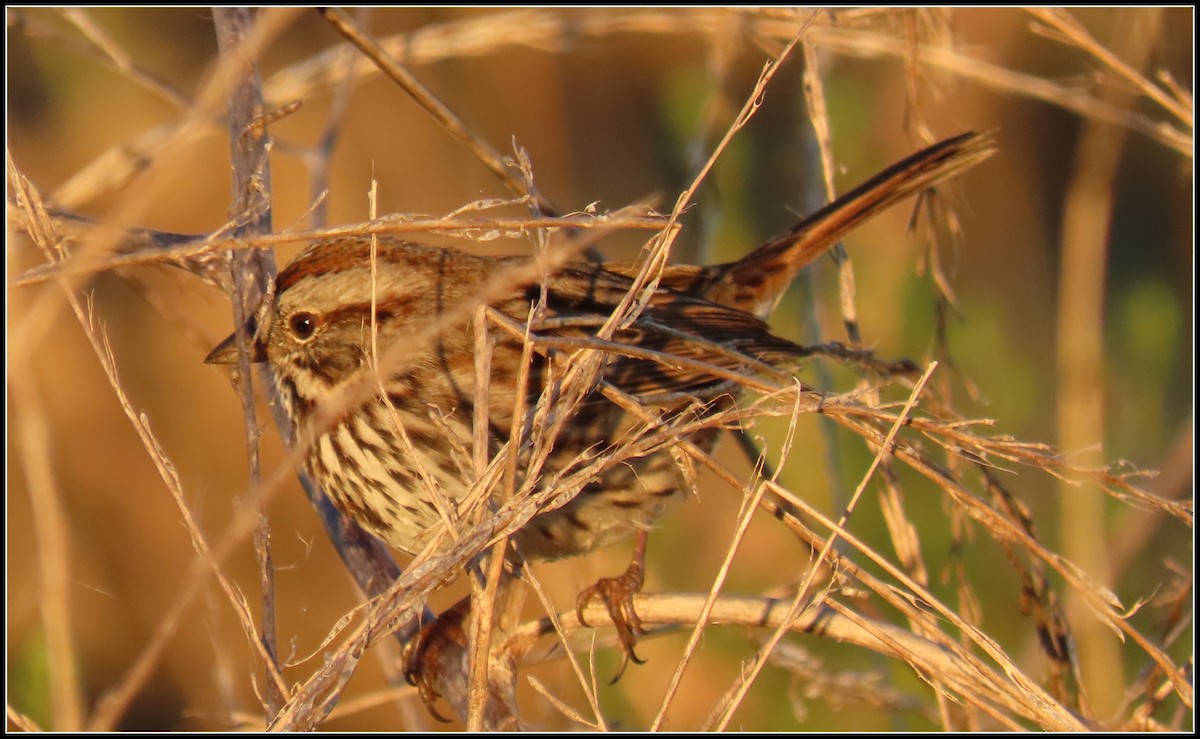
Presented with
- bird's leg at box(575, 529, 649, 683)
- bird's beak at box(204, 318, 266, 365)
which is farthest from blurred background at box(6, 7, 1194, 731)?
bird's leg at box(575, 529, 649, 683)

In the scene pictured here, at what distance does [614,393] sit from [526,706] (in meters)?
3.35

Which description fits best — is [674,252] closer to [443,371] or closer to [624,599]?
[443,371]

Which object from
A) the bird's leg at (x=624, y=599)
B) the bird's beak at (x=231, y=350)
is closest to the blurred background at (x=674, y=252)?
the bird's beak at (x=231, y=350)

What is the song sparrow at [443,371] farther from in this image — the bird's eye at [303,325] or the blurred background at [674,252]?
the blurred background at [674,252]

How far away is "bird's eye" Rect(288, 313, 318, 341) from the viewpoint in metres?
2.47

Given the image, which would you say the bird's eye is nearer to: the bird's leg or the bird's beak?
the bird's beak

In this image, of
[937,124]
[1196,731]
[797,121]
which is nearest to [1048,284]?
[797,121]

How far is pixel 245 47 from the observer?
1425mm

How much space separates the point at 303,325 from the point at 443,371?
0.30 m

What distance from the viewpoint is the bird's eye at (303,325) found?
8.09 ft

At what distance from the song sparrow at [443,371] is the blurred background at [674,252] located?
206mm

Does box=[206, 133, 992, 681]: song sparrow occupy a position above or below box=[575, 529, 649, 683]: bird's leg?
above

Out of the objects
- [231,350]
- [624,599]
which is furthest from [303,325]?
[624,599]

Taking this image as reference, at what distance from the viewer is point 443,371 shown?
2.46 metres
